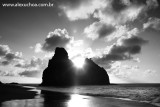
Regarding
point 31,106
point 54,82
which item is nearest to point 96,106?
point 31,106

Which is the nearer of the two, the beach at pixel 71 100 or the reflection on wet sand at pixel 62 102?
the reflection on wet sand at pixel 62 102

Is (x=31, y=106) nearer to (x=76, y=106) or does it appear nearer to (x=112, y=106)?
(x=76, y=106)

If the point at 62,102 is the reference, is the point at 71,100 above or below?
below

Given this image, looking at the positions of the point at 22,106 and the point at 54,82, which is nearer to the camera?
the point at 22,106

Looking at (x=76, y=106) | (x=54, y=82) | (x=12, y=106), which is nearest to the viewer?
(x=12, y=106)

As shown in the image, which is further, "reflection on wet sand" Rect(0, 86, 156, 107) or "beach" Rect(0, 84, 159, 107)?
"beach" Rect(0, 84, 159, 107)

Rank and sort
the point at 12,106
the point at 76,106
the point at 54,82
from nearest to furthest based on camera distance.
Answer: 1. the point at 12,106
2. the point at 76,106
3. the point at 54,82

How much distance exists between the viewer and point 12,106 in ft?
72.0

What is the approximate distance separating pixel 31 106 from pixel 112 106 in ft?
37.0

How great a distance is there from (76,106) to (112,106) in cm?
518

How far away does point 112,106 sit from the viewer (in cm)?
2436

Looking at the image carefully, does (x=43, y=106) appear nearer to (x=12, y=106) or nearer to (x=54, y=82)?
(x=12, y=106)

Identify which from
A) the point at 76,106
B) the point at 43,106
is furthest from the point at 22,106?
the point at 76,106

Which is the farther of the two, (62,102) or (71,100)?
(71,100)
